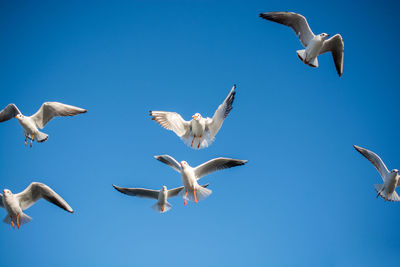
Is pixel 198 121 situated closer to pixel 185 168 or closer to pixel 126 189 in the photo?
pixel 185 168

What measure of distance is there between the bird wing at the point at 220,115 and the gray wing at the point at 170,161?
1.03m

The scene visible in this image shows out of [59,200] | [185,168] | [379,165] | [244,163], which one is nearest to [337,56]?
[379,165]

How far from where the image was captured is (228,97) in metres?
9.16

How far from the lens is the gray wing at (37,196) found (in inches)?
394

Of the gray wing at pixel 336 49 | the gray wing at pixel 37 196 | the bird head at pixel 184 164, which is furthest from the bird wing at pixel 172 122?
the gray wing at pixel 336 49

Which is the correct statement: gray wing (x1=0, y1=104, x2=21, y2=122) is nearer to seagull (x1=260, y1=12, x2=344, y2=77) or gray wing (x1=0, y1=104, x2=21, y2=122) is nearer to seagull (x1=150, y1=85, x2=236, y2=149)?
seagull (x1=150, y1=85, x2=236, y2=149)

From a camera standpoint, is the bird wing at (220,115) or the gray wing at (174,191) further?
the gray wing at (174,191)

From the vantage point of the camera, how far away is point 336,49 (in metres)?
11.0

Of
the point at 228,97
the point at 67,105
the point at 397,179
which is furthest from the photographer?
the point at 397,179

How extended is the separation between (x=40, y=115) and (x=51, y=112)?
11.0 inches

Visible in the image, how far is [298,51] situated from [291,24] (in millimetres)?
786

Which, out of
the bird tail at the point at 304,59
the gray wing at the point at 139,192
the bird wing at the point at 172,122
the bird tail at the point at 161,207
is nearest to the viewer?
the bird wing at the point at 172,122

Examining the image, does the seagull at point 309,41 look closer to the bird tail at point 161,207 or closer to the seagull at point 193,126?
the seagull at point 193,126

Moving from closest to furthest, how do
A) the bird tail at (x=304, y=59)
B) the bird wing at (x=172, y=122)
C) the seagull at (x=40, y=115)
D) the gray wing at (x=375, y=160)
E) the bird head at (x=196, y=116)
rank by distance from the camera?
the bird head at (x=196, y=116) < the bird wing at (x=172, y=122) < the seagull at (x=40, y=115) < the bird tail at (x=304, y=59) < the gray wing at (x=375, y=160)
